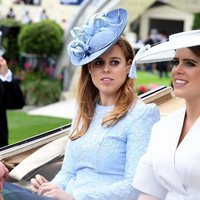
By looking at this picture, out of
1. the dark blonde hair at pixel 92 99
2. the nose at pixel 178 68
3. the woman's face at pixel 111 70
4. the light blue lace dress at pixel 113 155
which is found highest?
the nose at pixel 178 68

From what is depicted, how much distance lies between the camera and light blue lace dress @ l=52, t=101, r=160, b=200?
234 centimetres

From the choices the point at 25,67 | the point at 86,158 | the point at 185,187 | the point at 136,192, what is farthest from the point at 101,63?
the point at 25,67

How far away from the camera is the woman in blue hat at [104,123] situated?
236cm

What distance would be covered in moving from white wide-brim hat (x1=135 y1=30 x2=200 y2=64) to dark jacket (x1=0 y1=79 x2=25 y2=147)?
1.80 metres

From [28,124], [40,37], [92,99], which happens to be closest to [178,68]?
[92,99]

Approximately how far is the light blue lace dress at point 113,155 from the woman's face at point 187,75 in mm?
408

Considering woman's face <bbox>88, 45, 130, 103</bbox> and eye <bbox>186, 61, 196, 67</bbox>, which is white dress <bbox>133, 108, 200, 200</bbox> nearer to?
eye <bbox>186, 61, 196, 67</bbox>

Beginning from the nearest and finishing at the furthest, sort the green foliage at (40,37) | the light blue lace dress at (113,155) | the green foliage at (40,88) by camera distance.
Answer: the light blue lace dress at (113,155) → the green foliage at (40,37) → the green foliage at (40,88)

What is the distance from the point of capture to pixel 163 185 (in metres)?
2.07

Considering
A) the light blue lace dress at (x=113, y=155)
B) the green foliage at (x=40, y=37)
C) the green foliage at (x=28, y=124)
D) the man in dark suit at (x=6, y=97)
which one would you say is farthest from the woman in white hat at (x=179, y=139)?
the green foliage at (x=40, y=37)

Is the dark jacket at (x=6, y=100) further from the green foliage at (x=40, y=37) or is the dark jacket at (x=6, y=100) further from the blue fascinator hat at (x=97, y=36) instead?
the green foliage at (x=40, y=37)

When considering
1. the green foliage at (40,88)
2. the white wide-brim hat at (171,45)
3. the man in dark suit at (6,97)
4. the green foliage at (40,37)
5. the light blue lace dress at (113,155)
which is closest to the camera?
the white wide-brim hat at (171,45)

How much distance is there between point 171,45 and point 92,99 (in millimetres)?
775

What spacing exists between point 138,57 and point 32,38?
34.8 ft
